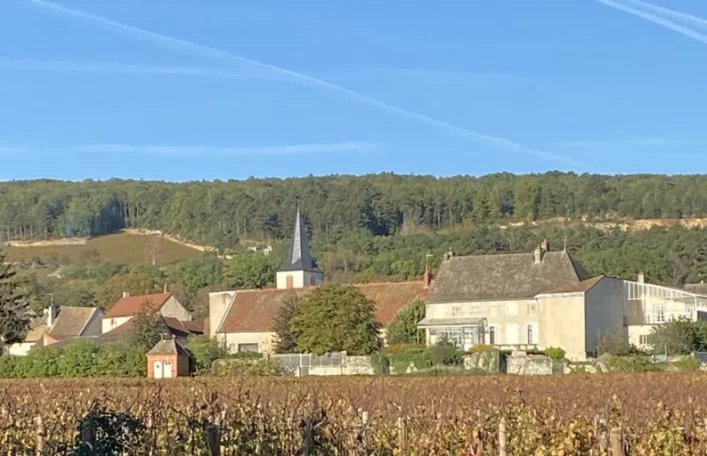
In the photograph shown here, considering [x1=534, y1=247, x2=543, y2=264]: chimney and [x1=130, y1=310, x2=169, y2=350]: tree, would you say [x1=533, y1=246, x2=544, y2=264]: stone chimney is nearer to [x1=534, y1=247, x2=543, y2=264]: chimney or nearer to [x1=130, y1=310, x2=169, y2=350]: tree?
[x1=534, y1=247, x2=543, y2=264]: chimney

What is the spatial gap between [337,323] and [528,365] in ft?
35.3

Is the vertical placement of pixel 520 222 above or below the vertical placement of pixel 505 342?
above

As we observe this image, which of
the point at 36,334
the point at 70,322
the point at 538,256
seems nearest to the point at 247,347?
the point at 538,256

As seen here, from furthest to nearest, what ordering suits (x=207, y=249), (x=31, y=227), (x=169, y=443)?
(x=31, y=227) < (x=207, y=249) < (x=169, y=443)

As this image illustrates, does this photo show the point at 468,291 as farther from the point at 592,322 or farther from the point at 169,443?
the point at 169,443

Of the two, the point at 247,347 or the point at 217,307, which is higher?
the point at 217,307

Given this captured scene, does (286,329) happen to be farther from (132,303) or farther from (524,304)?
(132,303)

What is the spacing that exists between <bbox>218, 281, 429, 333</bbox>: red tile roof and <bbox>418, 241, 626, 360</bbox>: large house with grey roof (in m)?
Result: 4.50

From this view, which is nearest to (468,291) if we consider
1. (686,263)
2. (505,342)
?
(505,342)

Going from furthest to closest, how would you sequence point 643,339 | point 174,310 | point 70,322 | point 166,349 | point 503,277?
point 70,322 → point 174,310 → point 503,277 → point 643,339 → point 166,349

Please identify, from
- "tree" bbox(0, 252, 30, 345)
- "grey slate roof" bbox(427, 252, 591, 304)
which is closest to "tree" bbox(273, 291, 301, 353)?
"grey slate roof" bbox(427, 252, 591, 304)

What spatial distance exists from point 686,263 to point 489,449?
102 metres

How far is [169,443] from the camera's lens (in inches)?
499

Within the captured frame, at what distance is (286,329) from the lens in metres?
62.5
